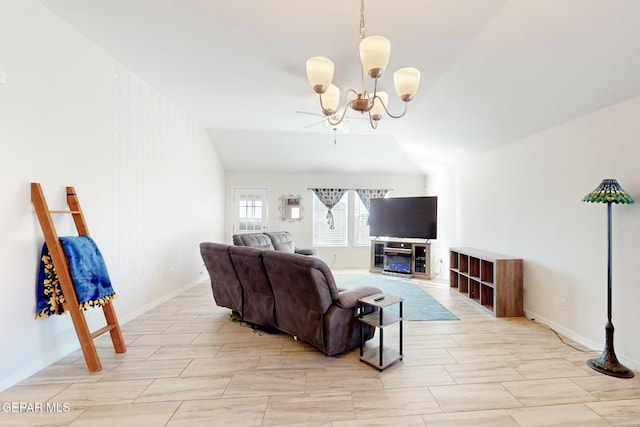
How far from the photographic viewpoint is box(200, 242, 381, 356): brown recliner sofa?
2441mm

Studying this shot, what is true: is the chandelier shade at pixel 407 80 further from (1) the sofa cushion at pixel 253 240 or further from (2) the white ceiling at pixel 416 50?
(1) the sofa cushion at pixel 253 240

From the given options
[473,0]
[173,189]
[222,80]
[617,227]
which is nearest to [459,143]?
[617,227]

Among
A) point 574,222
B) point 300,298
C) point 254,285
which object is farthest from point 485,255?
point 254,285

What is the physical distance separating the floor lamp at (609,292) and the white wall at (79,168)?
15.1ft

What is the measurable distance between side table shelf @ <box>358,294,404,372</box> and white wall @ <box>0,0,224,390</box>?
2557 mm

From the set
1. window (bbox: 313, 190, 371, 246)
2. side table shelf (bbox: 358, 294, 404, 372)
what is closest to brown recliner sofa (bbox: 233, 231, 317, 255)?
window (bbox: 313, 190, 371, 246)

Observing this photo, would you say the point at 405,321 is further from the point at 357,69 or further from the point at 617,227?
the point at 357,69

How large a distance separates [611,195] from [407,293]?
9.96ft

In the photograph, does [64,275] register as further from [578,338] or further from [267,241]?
[578,338]

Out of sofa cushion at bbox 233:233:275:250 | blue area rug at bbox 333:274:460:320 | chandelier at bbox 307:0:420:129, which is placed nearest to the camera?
chandelier at bbox 307:0:420:129

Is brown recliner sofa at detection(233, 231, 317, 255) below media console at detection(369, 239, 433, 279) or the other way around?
the other way around

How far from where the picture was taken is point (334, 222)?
6.93 m

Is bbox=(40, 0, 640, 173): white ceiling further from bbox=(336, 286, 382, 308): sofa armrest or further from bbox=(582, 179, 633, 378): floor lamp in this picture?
bbox=(336, 286, 382, 308): sofa armrest

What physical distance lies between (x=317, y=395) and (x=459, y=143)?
4.33 meters
